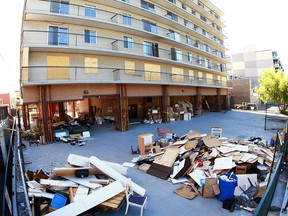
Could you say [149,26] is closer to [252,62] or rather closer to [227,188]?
[227,188]

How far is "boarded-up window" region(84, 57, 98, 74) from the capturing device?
47.9 feet

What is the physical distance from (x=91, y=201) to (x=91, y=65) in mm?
12511

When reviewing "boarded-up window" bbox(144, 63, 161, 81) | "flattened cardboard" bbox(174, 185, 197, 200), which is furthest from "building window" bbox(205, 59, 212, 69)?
"flattened cardboard" bbox(174, 185, 197, 200)

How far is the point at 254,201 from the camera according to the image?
4.86m

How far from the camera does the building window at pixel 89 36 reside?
48.3ft

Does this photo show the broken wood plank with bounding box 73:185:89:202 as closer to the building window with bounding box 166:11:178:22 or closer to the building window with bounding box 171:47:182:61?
the building window with bounding box 171:47:182:61

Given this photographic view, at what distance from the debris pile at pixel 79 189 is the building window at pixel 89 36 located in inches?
463

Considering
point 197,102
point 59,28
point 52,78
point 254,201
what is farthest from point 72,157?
point 197,102

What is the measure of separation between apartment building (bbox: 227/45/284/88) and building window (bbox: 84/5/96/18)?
1606 inches

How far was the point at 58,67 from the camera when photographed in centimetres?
1304

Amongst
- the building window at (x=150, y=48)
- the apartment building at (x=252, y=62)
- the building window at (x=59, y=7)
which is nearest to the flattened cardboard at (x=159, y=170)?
the building window at (x=59, y=7)

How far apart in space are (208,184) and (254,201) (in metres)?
1.25

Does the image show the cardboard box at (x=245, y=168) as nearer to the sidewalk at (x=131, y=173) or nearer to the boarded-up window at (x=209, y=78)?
the sidewalk at (x=131, y=173)

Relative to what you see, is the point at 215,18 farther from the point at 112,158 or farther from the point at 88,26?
the point at 112,158
